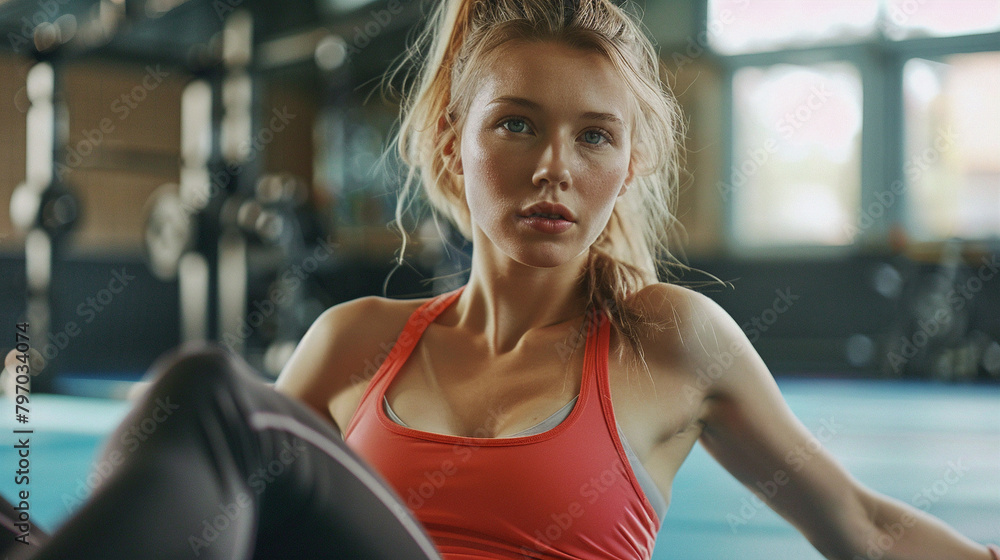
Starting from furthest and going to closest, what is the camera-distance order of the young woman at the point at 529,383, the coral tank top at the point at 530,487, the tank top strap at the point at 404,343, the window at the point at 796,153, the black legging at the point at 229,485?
1. the window at the point at 796,153
2. the tank top strap at the point at 404,343
3. the coral tank top at the point at 530,487
4. the young woman at the point at 529,383
5. the black legging at the point at 229,485

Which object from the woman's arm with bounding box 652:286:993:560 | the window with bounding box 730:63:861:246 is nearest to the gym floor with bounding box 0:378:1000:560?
the woman's arm with bounding box 652:286:993:560

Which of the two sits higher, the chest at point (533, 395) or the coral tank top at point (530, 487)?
the chest at point (533, 395)

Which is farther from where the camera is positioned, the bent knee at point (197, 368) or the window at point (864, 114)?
the window at point (864, 114)

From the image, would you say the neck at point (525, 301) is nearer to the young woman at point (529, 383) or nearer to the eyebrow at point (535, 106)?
the young woman at point (529, 383)

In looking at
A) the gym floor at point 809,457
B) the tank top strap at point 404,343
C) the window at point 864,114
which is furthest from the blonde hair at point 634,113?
the window at point 864,114

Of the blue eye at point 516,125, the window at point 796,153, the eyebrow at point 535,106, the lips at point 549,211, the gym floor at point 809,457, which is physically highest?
the eyebrow at point 535,106

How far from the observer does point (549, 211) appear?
0.85m

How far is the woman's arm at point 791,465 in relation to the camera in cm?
87

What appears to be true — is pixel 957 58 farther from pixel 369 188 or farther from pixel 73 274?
pixel 73 274

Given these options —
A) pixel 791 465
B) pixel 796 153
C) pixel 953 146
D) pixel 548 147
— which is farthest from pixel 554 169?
pixel 953 146

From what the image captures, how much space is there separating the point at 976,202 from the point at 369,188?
4.36 meters

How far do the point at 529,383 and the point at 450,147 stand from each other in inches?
11.8

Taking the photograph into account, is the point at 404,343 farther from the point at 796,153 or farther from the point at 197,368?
the point at 796,153

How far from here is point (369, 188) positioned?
688 centimetres
